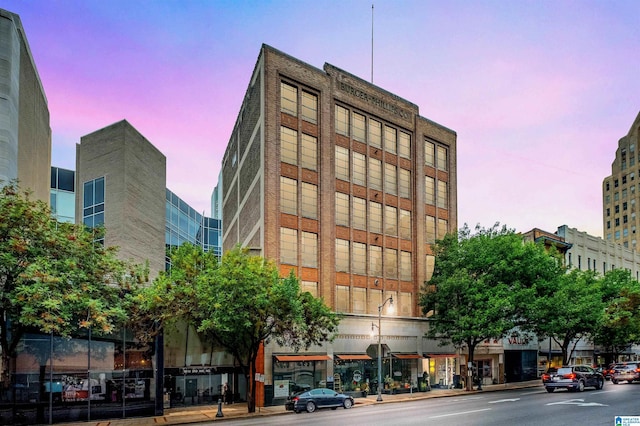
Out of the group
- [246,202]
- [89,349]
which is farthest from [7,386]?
[246,202]

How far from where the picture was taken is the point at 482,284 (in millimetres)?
43188

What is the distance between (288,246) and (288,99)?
1148 cm

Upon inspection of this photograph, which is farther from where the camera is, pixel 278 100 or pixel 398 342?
pixel 398 342

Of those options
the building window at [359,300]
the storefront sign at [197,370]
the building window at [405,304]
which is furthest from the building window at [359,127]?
the storefront sign at [197,370]

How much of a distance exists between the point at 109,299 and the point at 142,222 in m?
23.8

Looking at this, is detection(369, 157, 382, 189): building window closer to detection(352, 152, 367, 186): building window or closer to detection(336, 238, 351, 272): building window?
detection(352, 152, 367, 186): building window

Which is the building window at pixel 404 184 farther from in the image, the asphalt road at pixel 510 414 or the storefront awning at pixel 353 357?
the asphalt road at pixel 510 414

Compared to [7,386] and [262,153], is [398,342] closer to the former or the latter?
[262,153]

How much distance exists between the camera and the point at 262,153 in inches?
1638

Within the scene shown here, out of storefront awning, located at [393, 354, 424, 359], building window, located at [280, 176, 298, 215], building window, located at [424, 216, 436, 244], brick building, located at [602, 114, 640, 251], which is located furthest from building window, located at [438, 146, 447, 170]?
brick building, located at [602, 114, 640, 251]

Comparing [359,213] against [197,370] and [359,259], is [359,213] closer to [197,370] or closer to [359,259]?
[359,259]

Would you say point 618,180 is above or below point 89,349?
above

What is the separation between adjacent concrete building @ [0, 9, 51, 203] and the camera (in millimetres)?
32312

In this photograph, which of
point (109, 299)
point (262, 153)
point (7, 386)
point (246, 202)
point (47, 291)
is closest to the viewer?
point (47, 291)
